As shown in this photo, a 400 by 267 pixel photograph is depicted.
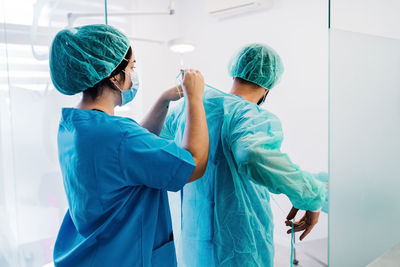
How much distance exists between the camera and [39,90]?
134 cm

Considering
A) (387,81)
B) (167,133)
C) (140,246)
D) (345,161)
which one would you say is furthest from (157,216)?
(387,81)

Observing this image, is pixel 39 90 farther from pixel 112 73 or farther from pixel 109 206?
Result: pixel 109 206

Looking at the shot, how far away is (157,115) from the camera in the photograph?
43.1 inches

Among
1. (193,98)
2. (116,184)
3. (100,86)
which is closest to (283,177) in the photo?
(193,98)

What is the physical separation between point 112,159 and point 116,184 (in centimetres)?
7

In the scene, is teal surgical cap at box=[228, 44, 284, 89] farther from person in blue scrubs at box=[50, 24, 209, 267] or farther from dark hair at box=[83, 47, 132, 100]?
dark hair at box=[83, 47, 132, 100]

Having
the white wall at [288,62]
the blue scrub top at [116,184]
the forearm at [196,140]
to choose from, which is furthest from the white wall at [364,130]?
the white wall at [288,62]

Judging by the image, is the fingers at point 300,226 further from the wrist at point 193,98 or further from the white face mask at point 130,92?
the white face mask at point 130,92

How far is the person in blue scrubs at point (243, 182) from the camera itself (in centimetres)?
83

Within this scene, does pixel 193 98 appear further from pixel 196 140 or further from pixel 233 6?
pixel 233 6

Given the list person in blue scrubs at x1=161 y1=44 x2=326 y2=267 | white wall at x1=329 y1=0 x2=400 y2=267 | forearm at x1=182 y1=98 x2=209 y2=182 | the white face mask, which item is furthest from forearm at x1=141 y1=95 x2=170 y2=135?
white wall at x1=329 y1=0 x2=400 y2=267

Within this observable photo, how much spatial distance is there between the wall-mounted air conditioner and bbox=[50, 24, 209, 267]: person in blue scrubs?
1.70 m

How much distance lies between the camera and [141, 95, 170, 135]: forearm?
1088 millimetres

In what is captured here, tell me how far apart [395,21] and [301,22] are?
127 centimetres
